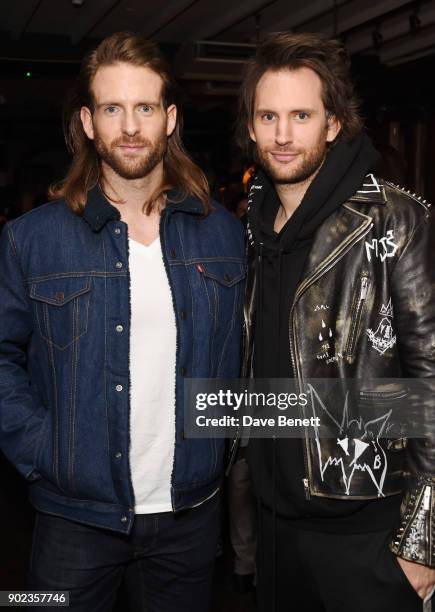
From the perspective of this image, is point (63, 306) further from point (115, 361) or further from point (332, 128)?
→ point (332, 128)

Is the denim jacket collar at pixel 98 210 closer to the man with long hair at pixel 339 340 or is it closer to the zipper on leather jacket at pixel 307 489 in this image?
the man with long hair at pixel 339 340

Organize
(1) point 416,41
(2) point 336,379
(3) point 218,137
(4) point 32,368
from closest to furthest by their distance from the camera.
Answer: (2) point 336,379, (4) point 32,368, (1) point 416,41, (3) point 218,137

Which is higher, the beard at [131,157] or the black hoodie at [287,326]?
the beard at [131,157]

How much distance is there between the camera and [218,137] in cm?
1470

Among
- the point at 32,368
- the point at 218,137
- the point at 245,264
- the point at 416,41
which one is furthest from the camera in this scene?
the point at 218,137

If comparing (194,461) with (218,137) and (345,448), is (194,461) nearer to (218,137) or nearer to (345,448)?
(345,448)

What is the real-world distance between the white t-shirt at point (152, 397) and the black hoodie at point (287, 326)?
10.4 inches

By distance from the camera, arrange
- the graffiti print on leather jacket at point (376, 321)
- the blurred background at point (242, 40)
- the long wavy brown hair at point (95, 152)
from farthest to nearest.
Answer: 1. the blurred background at point (242, 40)
2. the long wavy brown hair at point (95, 152)
3. the graffiti print on leather jacket at point (376, 321)

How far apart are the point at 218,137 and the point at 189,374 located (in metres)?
13.3

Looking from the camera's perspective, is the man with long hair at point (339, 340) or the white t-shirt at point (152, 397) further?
the white t-shirt at point (152, 397)

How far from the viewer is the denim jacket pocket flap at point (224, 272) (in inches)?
79.8

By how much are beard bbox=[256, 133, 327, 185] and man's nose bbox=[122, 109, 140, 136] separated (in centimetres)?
35

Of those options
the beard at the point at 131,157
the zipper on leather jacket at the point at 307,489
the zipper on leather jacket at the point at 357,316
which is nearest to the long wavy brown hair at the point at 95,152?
the beard at the point at 131,157

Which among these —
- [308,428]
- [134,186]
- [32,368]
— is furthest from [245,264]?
[32,368]
